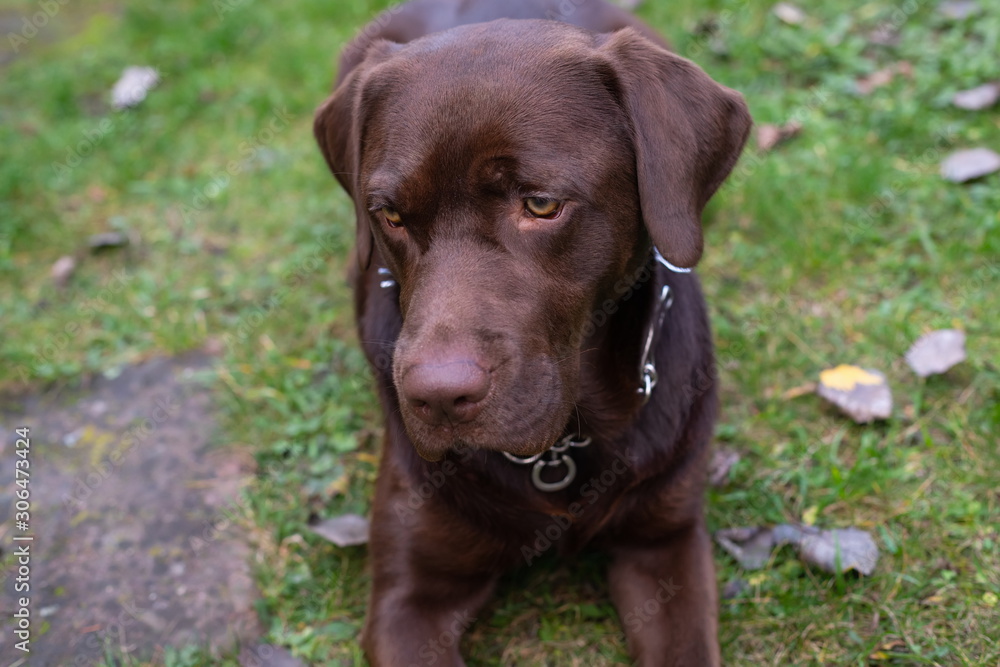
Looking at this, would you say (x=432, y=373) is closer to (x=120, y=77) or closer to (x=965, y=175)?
(x=965, y=175)

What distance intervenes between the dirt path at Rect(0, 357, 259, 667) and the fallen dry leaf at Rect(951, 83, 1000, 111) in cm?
352

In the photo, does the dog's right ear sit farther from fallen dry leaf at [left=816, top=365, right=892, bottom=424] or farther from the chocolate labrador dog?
fallen dry leaf at [left=816, top=365, right=892, bottom=424]

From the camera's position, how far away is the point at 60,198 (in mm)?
4957

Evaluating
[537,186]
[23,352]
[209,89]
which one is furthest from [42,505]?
[209,89]

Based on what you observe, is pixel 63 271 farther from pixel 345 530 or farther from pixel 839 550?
pixel 839 550

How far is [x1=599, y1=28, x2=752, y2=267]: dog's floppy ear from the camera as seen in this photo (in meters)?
2.20

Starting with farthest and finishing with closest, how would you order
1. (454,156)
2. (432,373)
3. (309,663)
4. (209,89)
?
(209,89) → (309,663) → (454,156) → (432,373)

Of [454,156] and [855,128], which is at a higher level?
[454,156]

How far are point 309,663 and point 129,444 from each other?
1.23 meters

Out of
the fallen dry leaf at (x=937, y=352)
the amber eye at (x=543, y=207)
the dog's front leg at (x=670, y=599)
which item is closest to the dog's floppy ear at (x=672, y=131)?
the amber eye at (x=543, y=207)

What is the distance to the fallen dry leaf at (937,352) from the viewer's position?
3.23m

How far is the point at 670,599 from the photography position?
2.64 m

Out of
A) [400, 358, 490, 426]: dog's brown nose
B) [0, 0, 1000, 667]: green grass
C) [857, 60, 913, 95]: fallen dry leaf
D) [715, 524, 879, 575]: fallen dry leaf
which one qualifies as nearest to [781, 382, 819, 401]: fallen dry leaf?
[0, 0, 1000, 667]: green grass

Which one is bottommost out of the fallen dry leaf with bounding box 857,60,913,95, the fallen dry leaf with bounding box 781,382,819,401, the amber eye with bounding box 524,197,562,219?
the fallen dry leaf with bounding box 781,382,819,401
